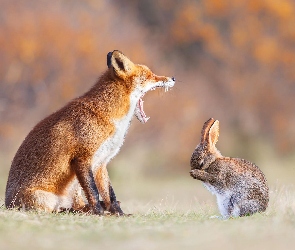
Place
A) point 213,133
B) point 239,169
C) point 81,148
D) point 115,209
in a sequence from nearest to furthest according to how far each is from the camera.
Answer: point 81,148
point 239,169
point 115,209
point 213,133

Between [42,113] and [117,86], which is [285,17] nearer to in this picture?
[42,113]

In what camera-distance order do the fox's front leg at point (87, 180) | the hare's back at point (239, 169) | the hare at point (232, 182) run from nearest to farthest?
the fox's front leg at point (87, 180)
the hare at point (232, 182)
the hare's back at point (239, 169)

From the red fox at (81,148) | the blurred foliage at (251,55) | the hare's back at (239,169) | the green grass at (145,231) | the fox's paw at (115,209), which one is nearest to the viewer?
the green grass at (145,231)

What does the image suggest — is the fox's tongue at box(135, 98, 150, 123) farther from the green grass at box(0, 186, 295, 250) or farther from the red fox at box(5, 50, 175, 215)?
the green grass at box(0, 186, 295, 250)

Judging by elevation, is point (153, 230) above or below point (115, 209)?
below

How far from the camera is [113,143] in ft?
36.5

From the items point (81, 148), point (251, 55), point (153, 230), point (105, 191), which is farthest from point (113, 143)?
point (251, 55)

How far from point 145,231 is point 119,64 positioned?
11.0ft

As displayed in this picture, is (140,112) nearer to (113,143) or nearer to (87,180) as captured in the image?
(113,143)

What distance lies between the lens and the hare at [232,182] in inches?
434

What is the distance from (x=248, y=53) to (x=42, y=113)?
14451 mm

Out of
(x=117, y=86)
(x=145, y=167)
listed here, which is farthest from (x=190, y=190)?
(x=117, y=86)

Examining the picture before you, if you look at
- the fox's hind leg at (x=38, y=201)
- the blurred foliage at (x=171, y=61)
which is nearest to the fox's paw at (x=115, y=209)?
the fox's hind leg at (x=38, y=201)

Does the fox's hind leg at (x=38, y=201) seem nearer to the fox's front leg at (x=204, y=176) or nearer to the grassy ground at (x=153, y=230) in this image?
the grassy ground at (x=153, y=230)
